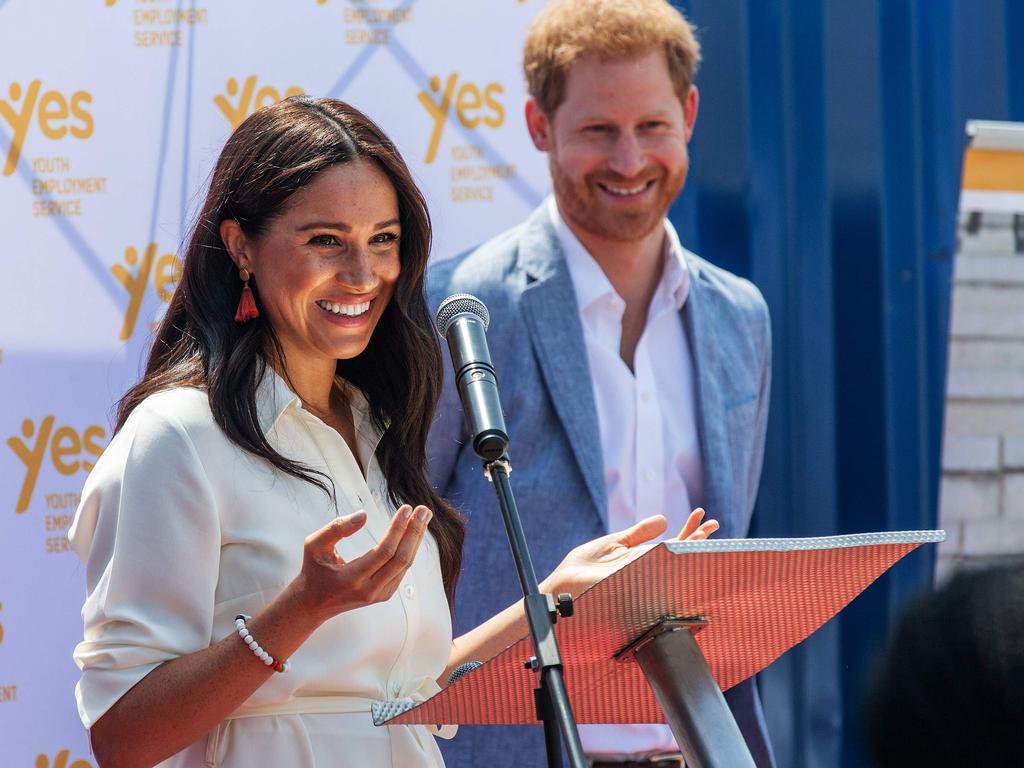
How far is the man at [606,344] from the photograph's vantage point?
118 inches

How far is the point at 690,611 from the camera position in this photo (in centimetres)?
161

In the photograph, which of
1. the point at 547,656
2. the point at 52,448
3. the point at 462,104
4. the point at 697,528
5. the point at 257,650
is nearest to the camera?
the point at 547,656

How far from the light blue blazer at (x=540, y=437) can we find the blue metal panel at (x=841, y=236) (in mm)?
411

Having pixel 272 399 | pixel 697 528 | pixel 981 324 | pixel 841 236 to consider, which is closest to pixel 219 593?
pixel 272 399

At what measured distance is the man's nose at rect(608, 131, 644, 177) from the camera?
3184 mm

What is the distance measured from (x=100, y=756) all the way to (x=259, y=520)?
36 centimetres

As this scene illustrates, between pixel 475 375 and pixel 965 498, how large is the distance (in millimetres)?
2305

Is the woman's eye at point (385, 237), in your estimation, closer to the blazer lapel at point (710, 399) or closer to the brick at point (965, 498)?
the blazer lapel at point (710, 399)

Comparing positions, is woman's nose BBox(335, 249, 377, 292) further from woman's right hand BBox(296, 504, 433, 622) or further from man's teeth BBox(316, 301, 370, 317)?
woman's right hand BBox(296, 504, 433, 622)

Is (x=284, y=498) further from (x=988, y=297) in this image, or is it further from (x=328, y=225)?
(x=988, y=297)

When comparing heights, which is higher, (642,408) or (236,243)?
(236,243)

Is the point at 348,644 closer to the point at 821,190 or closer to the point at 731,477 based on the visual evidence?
the point at 731,477

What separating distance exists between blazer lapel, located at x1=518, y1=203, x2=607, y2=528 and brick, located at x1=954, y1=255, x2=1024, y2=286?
115cm

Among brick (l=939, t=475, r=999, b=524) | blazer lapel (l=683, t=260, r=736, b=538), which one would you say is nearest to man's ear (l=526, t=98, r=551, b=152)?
blazer lapel (l=683, t=260, r=736, b=538)
